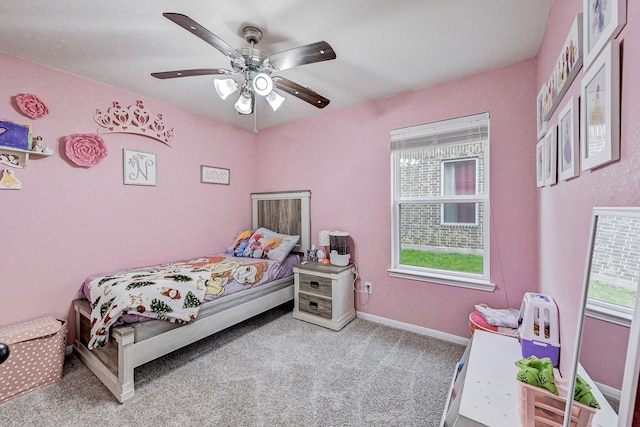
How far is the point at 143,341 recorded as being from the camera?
1878 millimetres

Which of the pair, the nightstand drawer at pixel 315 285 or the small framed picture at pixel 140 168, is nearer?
the small framed picture at pixel 140 168

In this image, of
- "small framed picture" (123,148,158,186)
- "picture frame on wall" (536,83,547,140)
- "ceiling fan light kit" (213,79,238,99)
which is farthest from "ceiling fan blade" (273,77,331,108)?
"small framed picture" (123,148,158,186)

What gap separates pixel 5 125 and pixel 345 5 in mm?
2616

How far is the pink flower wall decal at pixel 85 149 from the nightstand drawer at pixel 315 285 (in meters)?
2.31

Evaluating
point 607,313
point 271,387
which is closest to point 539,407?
point 607,313

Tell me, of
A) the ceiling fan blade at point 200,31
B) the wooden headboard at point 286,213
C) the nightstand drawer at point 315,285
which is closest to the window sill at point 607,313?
the ceiling fan blade at point 200,31

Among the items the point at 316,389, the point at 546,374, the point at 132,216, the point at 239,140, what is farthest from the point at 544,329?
the point at 239,140

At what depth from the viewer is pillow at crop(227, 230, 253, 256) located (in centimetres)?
338

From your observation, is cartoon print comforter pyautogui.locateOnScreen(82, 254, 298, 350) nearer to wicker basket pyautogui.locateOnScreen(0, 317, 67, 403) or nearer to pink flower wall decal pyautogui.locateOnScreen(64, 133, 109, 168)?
wicker basket pyautogui.locateOnScreen(0, 317, 67, 403)

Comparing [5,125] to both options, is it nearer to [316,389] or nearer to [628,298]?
[316,389]

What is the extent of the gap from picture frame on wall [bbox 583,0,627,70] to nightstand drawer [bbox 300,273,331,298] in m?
2.46

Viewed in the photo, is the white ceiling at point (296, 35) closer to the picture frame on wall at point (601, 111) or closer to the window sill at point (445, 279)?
the picture frame on wall at point (601, 111)

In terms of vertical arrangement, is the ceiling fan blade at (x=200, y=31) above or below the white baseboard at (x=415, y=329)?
above

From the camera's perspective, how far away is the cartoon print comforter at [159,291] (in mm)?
1828
